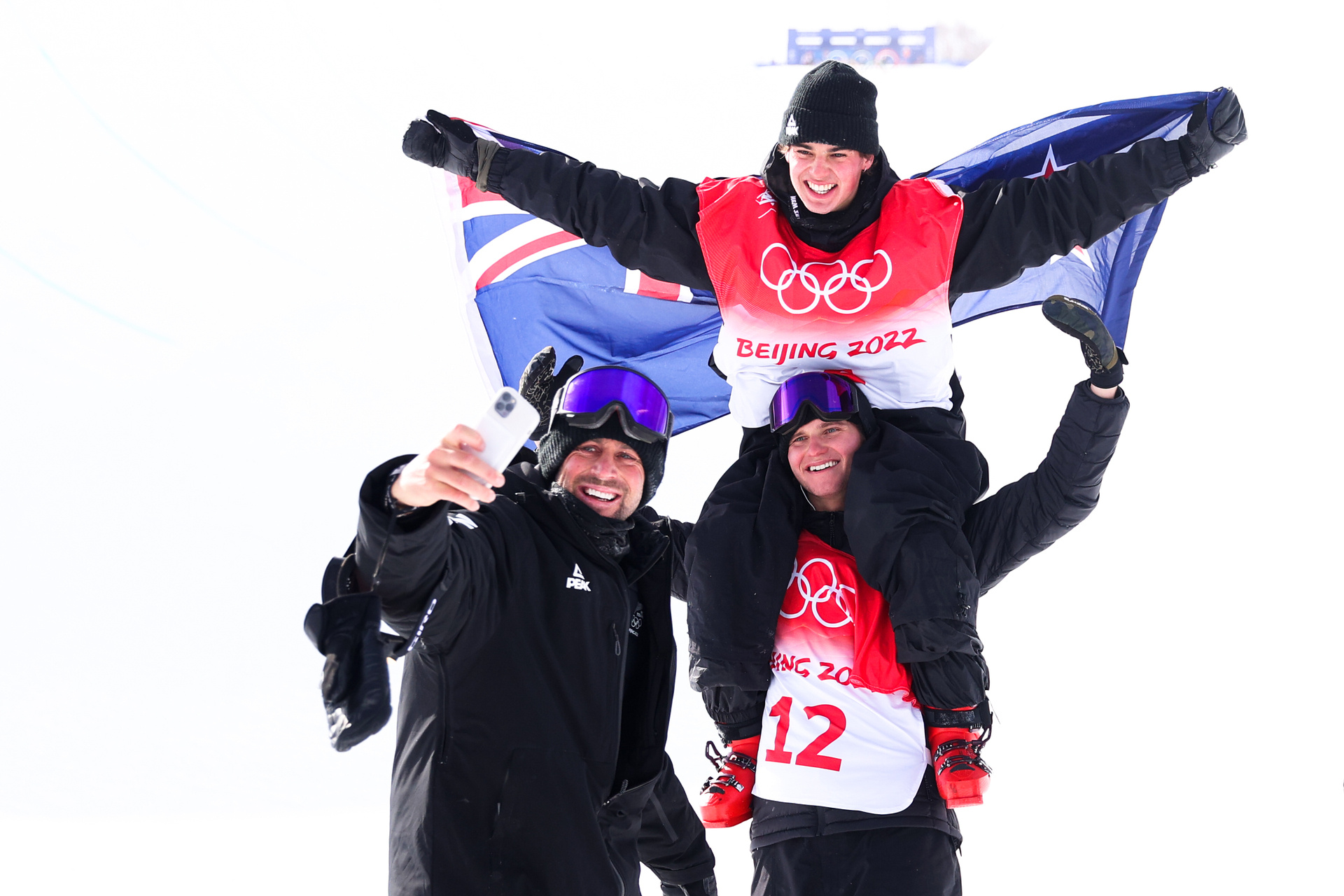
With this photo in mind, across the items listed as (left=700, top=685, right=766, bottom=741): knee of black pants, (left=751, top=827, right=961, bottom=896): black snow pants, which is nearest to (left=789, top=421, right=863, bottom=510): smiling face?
(left=700, top=685, right=766, bottom=741): knee of black pants

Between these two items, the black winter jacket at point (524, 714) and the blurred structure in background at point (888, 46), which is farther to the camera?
the blurred structure in background at point (888, 46)

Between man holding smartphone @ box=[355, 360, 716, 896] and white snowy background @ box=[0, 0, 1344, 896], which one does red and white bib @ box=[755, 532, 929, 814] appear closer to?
man holding smartphone @ box=[355, 360, 716, 896]

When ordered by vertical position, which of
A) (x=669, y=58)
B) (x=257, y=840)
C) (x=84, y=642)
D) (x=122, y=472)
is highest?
(x=669, y=58)

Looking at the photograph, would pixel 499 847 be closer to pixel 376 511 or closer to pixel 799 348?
pixel 376 511

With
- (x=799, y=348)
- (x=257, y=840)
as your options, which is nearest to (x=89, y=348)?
(x=257, y=840)

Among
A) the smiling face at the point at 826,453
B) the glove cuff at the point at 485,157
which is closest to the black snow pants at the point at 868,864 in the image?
the smiling face at the point at 826,453

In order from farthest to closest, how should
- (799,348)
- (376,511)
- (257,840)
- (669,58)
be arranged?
(669,58)
(257,840)
(799,348)
(376,511)

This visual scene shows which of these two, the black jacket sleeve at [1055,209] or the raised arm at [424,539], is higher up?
the black jacket sleeve at [1055,209]

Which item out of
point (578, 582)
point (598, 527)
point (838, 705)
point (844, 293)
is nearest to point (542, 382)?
point (598, 527)

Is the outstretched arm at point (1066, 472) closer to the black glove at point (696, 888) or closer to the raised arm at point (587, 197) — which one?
the raised arm at point (587, 197)

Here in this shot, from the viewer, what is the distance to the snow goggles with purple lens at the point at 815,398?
2697 millimetres

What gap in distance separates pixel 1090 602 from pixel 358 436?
12.7ft

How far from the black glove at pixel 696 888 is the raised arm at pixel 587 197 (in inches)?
62.2

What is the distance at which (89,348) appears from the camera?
638 centimetres
